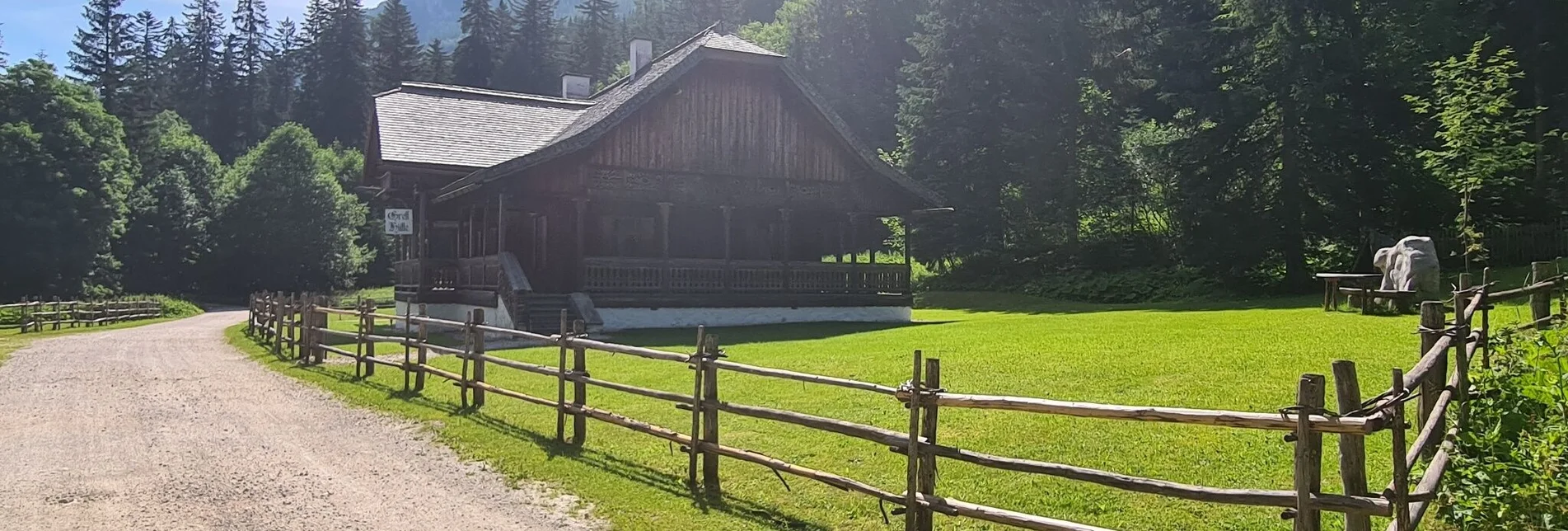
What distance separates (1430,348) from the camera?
22.2 feet

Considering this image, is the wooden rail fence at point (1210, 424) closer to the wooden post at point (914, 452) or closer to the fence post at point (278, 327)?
the wooden post at point (914, 452)

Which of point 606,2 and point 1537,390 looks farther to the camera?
point 606,2

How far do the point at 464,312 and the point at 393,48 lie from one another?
6315cm

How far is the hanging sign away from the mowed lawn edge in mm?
6396

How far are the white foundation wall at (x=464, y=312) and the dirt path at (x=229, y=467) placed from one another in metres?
6.55

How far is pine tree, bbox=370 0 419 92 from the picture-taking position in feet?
263

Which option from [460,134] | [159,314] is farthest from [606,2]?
[460,134]

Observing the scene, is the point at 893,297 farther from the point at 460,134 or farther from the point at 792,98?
the point at 460,134

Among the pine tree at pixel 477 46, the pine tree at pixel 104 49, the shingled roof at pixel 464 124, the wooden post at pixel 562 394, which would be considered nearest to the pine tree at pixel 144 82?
the pine tree at pixel 104 49

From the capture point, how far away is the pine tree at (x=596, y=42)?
3374 inches

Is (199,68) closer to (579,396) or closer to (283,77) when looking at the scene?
(283,77)

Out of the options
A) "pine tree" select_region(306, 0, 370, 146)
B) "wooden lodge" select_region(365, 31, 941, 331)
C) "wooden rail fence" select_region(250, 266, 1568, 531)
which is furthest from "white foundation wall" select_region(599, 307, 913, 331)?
"pine tree" select_region(306, 0, 370, 146)

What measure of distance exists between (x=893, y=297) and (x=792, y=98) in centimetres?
573

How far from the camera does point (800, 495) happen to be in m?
7.64
